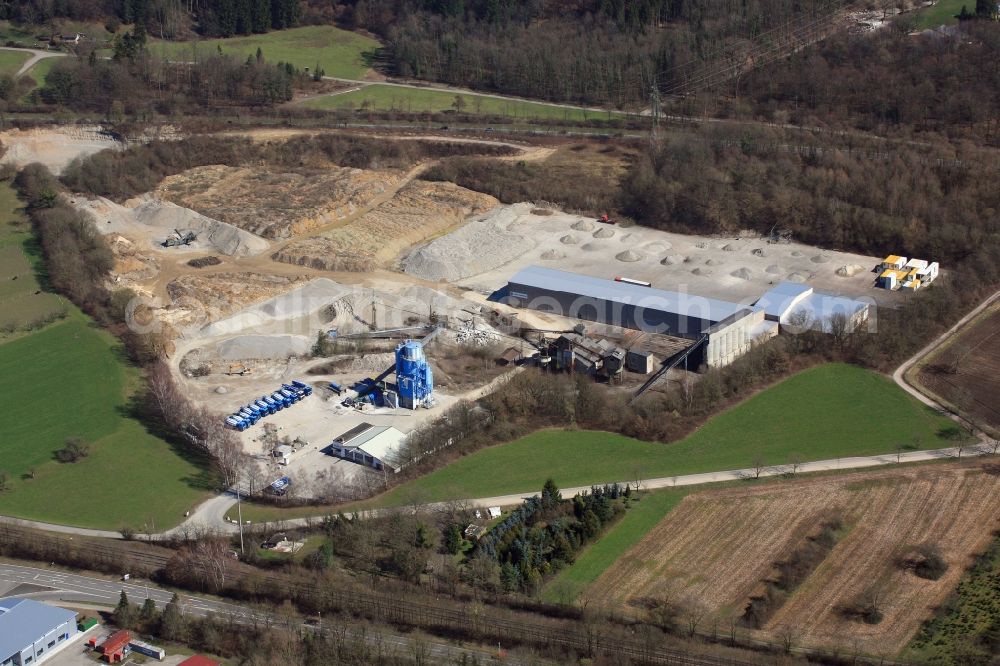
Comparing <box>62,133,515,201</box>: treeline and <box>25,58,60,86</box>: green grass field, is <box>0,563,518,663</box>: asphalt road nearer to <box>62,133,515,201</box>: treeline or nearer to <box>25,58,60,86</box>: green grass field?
<box>62,133,515,201</box>: treeline

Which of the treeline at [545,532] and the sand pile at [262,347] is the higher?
the sand pile at [262,347]

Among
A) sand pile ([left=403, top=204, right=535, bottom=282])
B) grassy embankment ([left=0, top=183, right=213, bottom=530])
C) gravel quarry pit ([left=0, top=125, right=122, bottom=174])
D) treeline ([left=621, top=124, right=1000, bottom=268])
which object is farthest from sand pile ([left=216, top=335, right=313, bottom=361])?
gravel quarry pit ([left=0, top=125, right=122, bottom=174])

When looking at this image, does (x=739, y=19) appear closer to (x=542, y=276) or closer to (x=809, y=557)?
(x=542, y=276)

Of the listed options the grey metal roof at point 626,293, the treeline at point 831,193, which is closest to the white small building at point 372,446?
the grey metal roof at point 626,293

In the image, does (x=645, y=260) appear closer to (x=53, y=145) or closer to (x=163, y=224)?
(x=163, y=224)

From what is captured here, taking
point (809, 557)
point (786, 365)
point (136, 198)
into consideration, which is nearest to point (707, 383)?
point (786, 365)

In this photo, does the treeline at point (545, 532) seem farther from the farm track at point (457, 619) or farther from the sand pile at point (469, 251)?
the sand pile at point (469, 251)
